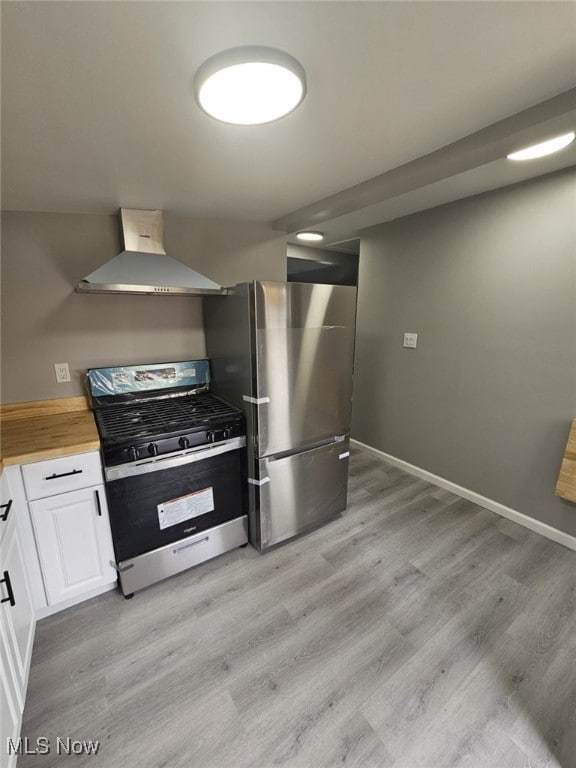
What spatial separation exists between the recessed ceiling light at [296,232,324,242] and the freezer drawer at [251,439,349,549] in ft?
6.72

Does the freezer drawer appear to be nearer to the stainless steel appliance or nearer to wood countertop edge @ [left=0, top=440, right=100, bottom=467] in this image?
the stainless steel appliance

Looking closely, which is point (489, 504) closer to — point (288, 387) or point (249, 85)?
point (288, 387)

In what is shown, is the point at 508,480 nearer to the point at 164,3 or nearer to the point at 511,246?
the point at 511,246

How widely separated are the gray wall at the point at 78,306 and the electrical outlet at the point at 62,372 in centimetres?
3

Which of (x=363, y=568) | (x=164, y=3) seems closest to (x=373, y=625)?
(x=363, y=568)

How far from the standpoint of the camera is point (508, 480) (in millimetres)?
2365

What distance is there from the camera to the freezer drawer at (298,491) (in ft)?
6.46

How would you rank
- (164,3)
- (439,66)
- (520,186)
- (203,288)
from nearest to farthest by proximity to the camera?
(164,3) → (439,66) → (203,288) → (520,186)

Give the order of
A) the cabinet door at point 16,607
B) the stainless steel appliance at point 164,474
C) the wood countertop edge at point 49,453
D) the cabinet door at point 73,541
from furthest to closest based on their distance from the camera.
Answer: the stainless steel appliance at point 164,474 → the cabinet door at point 73,541 → the wood countertop edge at point 49,453 → the cabinet door at point 16,607

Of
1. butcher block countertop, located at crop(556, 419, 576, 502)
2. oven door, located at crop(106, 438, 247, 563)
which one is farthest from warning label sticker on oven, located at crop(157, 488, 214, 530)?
butcher block countertop, located at crop(556, 419, 576, 502)

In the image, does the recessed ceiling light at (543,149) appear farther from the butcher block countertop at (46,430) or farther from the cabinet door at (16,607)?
the cabinet door at (16,607)

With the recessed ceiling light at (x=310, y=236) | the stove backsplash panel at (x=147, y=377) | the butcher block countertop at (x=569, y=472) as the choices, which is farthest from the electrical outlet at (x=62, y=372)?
the butcher block countertop at (x=569, y=472)

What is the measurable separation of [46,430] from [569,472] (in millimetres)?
3105

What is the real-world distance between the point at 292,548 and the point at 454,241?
2569mm
